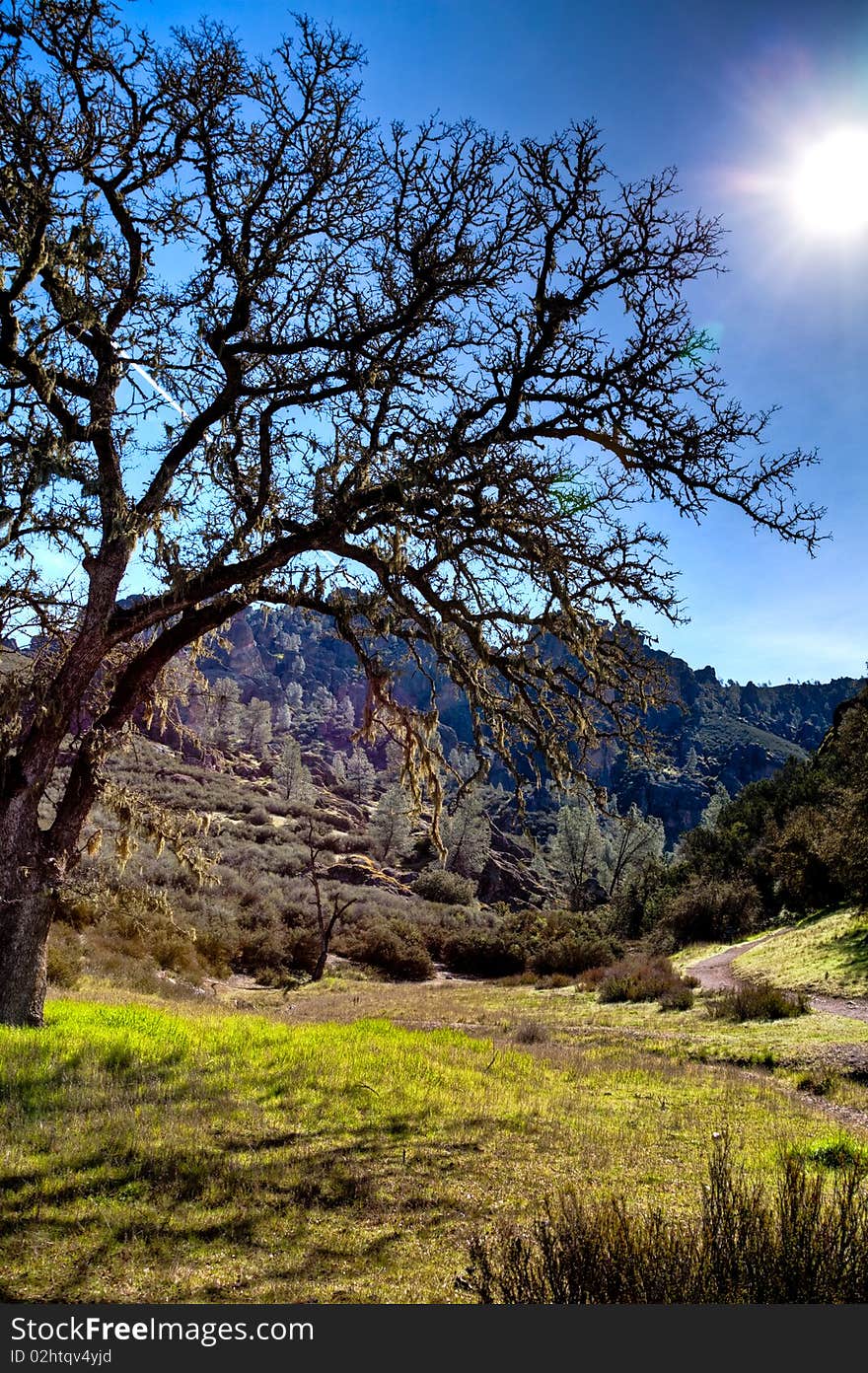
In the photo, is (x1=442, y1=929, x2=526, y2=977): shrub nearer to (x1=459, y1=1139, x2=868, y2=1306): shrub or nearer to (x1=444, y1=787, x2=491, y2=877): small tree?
(x1=444, y1=787, x2=491, y2=877): small tree

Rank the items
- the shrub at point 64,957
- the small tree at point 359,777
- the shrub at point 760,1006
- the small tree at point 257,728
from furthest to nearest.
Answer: the small tree at point 359,777, the small tree at point 257,728, the shrub at point 760,1006, the shrub at point 64,957

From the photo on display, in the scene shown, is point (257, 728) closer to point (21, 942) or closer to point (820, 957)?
point (820, 957)

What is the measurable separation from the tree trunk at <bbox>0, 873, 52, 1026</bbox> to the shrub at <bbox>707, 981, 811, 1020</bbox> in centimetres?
1776

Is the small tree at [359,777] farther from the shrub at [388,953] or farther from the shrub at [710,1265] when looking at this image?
the shrub at [710,1265]

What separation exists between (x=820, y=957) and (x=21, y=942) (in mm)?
26106

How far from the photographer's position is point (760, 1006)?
18828 millimetres

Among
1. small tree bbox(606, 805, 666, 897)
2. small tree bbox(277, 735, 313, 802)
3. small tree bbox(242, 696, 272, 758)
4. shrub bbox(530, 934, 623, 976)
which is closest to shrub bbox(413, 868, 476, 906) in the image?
shrub bbox(530, 934, 623, 976)

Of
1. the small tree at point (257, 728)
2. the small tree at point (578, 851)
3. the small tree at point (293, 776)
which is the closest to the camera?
the small tree at point (578, 851)

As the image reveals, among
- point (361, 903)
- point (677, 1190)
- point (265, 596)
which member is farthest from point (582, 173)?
point (361, 903)

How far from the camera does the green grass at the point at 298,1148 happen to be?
13.3ft

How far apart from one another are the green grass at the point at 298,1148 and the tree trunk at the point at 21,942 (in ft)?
1.83

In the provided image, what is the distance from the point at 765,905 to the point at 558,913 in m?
13.9

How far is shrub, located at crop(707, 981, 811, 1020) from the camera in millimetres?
18406

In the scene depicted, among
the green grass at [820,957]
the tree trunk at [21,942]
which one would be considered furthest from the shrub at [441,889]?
the tree trunk at [21,942]
